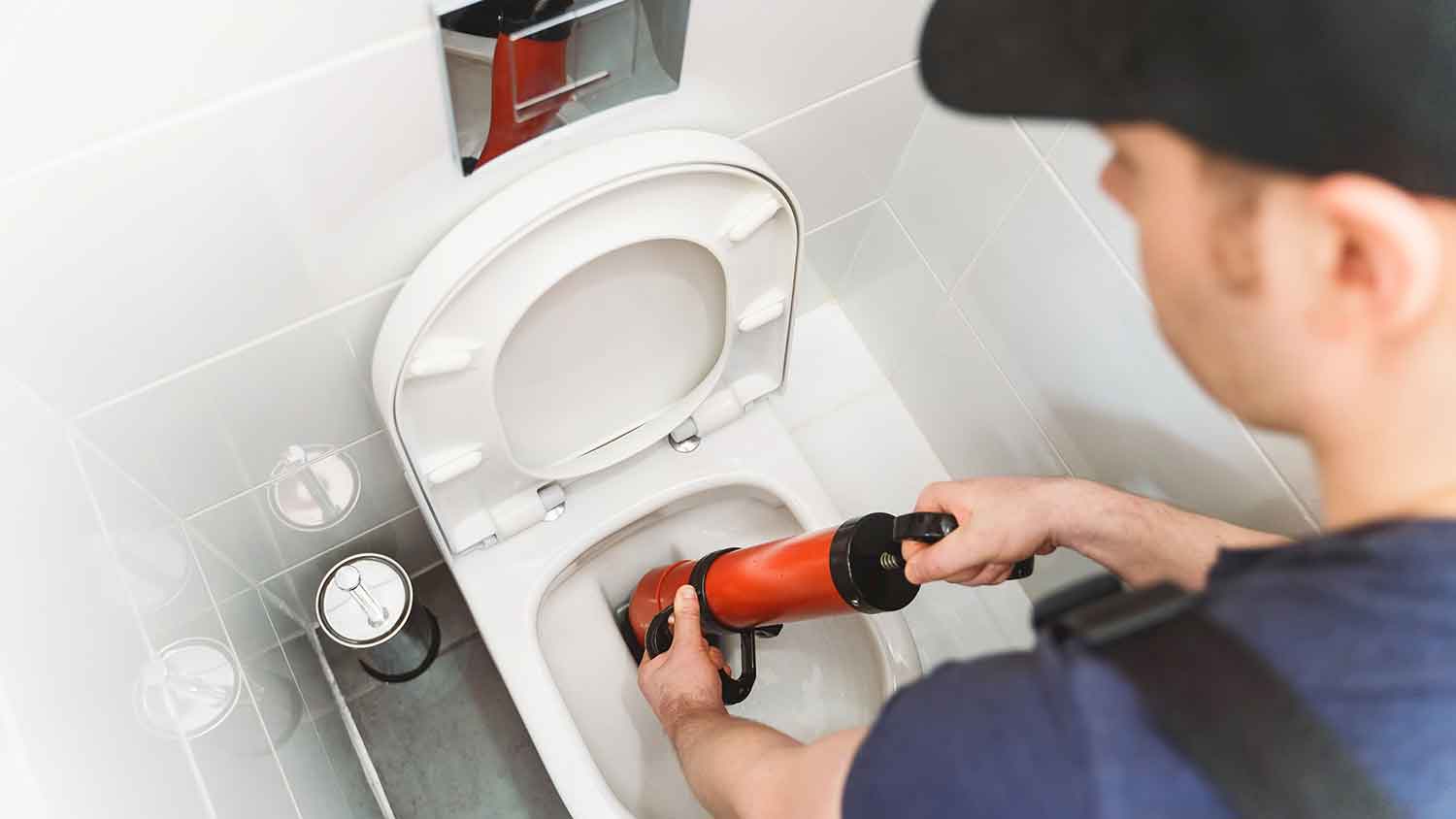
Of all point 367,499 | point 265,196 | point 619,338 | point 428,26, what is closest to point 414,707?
point 367,499

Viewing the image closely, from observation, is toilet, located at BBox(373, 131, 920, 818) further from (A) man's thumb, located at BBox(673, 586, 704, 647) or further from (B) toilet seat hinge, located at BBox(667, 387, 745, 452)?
(A) man's thumb, located at BBox(673, 586, 704, 647)

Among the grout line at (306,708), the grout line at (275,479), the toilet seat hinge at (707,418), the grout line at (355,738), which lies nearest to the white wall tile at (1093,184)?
the toilet seat hinge at (707,418)

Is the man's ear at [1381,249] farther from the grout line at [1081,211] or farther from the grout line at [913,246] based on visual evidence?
the grout line at [913,246]

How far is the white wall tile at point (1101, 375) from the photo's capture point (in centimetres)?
85

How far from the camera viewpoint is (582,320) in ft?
2.80

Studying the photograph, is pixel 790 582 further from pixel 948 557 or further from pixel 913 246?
pixel 913 246

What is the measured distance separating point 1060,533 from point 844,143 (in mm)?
448

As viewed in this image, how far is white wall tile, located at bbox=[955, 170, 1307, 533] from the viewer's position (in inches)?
33.6

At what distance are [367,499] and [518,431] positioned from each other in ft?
0.95

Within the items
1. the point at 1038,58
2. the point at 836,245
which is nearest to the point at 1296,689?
the point at 1038,58

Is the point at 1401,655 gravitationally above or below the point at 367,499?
below

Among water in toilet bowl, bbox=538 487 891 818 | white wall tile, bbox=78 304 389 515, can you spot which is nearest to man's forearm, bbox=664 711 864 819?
water in toilet bowl, bbox=538 487 891 818

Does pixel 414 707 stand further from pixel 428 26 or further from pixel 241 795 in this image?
pixel 428 26

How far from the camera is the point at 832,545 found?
2.66 ft
